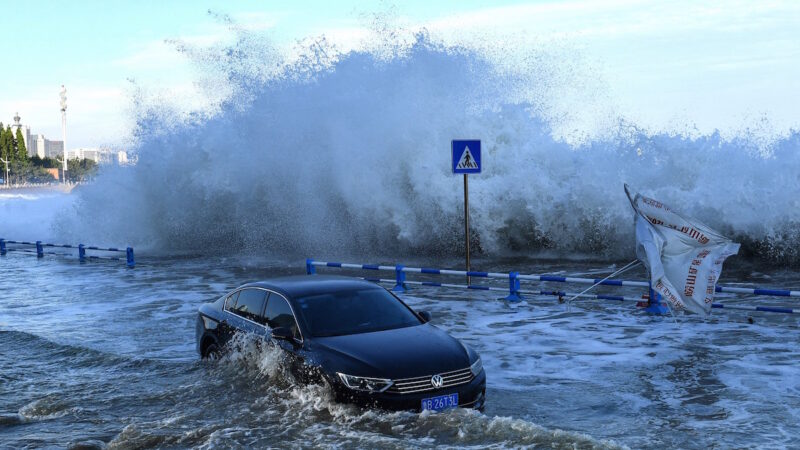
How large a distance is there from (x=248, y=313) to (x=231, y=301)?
23.0 inches

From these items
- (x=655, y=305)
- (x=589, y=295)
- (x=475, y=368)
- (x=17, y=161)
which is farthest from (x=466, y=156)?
(x=17, y=161)

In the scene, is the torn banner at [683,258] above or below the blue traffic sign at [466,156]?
below

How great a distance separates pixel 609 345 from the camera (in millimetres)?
10867

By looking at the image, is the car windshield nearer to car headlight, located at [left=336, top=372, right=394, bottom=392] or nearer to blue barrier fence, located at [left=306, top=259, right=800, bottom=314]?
car headlight, located at [left=336, top=372, right=394, bottom=392]

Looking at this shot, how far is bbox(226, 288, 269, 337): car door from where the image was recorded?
352 inches

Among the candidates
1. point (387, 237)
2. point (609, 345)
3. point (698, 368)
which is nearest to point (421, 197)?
point (387, 237)

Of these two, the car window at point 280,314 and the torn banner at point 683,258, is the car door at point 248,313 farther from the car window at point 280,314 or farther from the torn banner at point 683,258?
the torn banner at point 683,258

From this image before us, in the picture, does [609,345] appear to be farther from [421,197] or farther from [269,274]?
[421,197]

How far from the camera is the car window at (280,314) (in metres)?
8.46

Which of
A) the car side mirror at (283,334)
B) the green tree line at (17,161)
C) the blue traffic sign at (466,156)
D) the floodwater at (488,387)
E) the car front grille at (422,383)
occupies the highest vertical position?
the green tree line at (17,161)

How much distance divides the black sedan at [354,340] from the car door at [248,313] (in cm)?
1

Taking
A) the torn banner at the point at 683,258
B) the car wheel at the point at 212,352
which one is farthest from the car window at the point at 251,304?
the torn banner at the point at 683,258

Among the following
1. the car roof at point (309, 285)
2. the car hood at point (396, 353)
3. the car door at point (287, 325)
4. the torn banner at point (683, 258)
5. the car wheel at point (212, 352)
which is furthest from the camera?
the torn banner at point (683, 258)

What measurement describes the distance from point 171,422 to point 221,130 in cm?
2506
